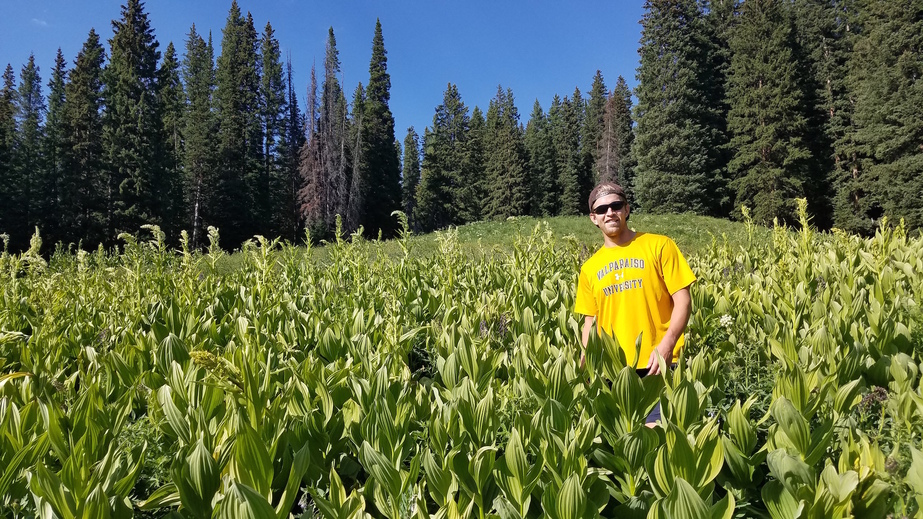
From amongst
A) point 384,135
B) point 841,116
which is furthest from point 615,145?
point 384,135

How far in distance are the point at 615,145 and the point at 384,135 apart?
2326 centimetres

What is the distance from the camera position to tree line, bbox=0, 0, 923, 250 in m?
27.0

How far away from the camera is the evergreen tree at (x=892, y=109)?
23453mm

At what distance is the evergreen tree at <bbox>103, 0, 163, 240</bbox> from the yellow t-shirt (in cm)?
2967

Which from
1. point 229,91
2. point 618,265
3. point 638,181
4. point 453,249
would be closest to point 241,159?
point 229,91

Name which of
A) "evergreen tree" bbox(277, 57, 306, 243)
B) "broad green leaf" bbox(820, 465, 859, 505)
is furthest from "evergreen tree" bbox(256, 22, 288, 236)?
"broad green leaf" bbox(820, 465, 859, 505)

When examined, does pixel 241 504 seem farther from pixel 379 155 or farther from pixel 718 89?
pixel 379 155

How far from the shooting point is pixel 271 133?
4559cm

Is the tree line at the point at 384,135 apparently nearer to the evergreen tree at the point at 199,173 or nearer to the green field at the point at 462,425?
the evergreen tree at the point at 199,173

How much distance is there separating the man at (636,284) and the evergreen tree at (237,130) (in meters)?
36.8

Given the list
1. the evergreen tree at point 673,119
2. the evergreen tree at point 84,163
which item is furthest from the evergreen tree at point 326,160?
the evergreen tree at point 673,119

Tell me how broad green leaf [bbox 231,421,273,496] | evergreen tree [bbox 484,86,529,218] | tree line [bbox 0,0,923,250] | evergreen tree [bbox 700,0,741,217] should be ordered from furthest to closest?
evergreen tree [bbox 484,86,529,218] < evergreen tree [bbox 700,0,741,217] < tree line [bbox 0,0,923,250] < broad green leaf [bbox 231,421,273,496]

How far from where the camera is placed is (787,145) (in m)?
28.9

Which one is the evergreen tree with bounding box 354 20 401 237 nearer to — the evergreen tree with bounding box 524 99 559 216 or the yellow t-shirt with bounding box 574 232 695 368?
the evergreen tree with bounding box 524 99 559 216
